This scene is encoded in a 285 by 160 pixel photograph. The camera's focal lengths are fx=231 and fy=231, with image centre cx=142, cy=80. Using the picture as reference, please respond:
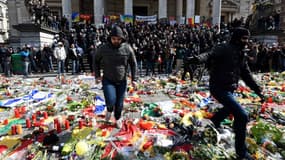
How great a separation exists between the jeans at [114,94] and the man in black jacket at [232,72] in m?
1.69

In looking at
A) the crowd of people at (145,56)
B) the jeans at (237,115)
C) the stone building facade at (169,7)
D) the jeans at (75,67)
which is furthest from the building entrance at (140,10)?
the jeans at (237,115)

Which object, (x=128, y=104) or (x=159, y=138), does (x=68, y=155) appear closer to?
(x=159, y=138)

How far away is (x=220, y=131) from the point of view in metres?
Answer: 4.22

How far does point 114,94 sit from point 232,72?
2074 mm

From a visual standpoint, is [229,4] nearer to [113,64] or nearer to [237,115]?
[113,64]

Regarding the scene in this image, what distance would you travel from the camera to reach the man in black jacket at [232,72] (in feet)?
10.8

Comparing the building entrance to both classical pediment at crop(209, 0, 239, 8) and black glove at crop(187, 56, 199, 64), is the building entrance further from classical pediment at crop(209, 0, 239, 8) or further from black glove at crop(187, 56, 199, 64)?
black glove at crop(187, 56, 199, 64)

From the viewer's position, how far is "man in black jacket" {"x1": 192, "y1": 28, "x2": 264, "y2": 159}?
3.30 meters

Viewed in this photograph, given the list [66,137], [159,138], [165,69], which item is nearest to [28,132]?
[66,137]

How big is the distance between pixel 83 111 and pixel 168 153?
295cm

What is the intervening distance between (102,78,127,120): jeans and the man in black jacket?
169 cm

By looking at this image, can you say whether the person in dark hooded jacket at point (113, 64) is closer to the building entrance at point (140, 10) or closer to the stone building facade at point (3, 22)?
the building entrance at point (140, 10)

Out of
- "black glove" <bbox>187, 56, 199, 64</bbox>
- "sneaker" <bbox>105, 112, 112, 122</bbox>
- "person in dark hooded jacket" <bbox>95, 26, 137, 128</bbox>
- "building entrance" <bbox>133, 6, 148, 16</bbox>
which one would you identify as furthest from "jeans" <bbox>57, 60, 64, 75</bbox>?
"building entrance" <bbox>133, 6, 148, 16</bbox>

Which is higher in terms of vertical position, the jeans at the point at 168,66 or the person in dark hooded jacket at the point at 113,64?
the person in dark hooded jacket at the point at 113,64
